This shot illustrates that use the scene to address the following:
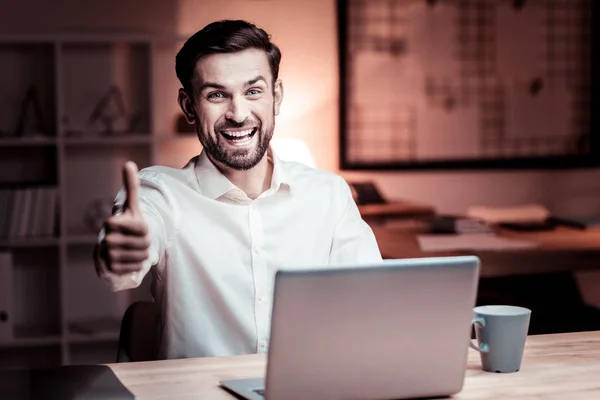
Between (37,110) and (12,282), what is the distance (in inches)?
33.4

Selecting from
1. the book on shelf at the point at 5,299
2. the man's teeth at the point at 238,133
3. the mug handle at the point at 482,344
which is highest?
the man's teeth at the point at 238,133

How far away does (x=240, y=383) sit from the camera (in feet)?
5.25

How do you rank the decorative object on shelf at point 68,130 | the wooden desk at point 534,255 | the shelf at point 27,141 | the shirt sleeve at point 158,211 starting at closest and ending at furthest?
the shirt sleeve at point 158,211, the wooden desk at point 534,255, the shelf at point 27,141, the decorative object on shelf at point 68,130

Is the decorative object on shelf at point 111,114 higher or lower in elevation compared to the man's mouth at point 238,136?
higher

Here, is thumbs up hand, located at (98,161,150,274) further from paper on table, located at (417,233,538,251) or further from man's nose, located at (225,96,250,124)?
paper on table, located at (417,233,538,251)

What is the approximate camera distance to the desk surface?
1.56 m

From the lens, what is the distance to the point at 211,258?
2.18 m

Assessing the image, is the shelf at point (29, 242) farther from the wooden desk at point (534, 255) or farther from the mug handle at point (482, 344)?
the mug handle at point (482, 344)

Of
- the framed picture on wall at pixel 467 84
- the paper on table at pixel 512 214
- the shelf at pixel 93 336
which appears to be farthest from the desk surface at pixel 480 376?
the framed picture on wall at pixel 467 84

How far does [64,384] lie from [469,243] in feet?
6.45

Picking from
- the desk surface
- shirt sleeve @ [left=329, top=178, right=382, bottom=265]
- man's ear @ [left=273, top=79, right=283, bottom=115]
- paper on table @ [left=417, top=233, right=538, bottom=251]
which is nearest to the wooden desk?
paper on table @ [left=417, top=233, right=538, bottom=251]

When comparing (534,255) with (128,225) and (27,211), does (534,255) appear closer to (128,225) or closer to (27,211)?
(128,225)

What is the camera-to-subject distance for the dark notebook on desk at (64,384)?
1569mm

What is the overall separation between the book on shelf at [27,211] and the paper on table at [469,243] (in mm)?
1872
